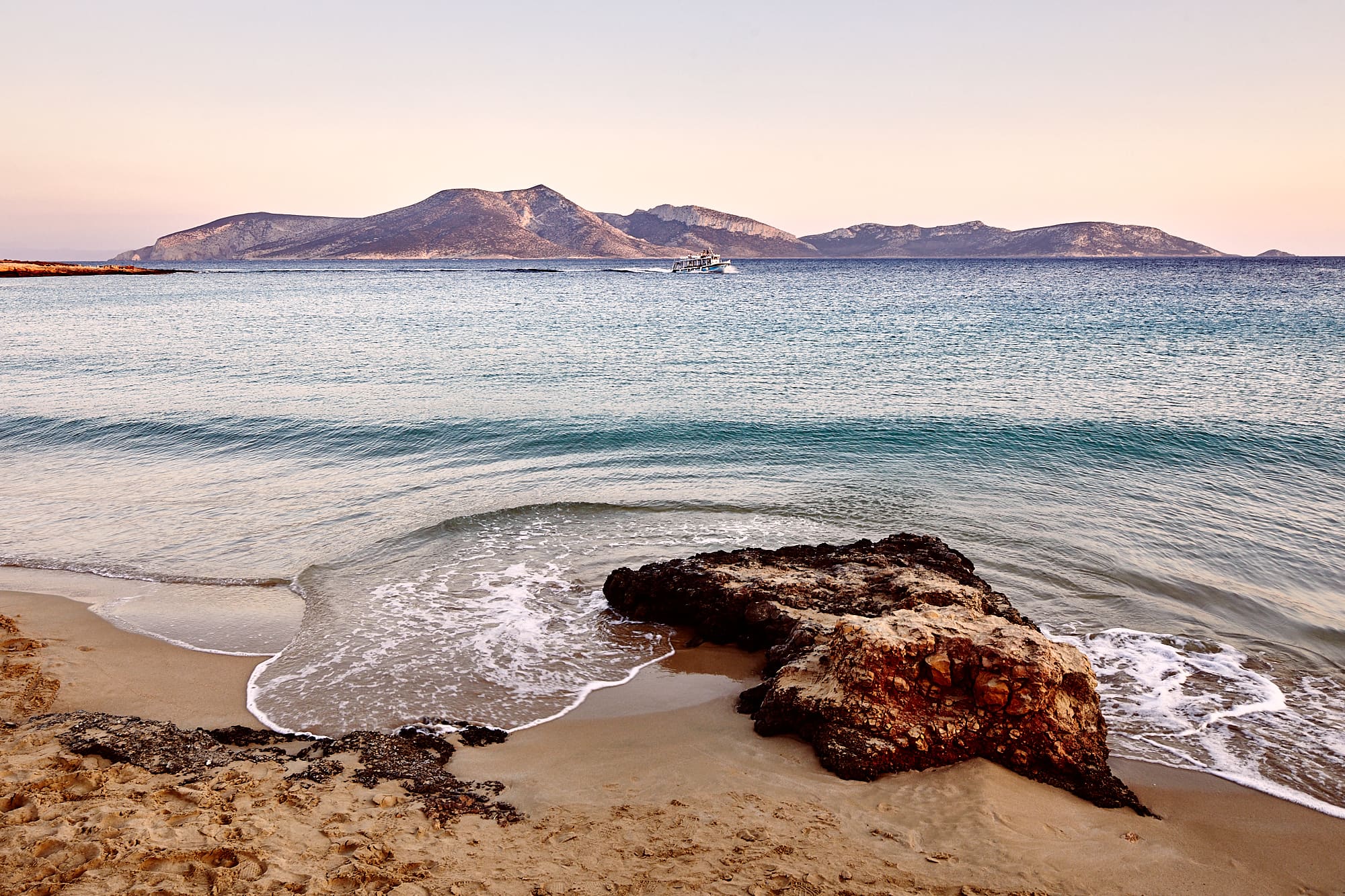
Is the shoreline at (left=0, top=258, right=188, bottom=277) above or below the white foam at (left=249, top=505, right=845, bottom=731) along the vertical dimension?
above

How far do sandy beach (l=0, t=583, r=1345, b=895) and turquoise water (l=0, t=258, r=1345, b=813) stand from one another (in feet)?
2.99

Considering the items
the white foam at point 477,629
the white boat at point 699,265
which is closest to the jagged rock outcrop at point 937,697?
the white foam at point 477,629

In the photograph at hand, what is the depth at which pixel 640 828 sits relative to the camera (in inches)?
193

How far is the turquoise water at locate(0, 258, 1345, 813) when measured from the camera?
754 centimetres

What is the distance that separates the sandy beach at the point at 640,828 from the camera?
432 centimetres

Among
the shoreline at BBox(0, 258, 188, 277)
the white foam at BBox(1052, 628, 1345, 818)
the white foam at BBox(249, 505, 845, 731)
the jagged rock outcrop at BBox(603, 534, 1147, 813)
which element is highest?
the shoreline at BBox(0, 258, 188, 277)

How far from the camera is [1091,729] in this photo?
19.5 ft

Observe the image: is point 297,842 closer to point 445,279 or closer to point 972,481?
point 972,481

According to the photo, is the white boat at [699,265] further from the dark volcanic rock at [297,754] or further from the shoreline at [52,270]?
the dark volcanic rock at [297,754]

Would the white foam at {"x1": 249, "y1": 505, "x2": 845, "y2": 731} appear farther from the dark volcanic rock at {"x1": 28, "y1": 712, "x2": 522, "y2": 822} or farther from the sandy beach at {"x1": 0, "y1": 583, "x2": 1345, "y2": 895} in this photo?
the sandy beach at {"x1": 0, "y1": 583, "x2": 1345, "y2": 895}

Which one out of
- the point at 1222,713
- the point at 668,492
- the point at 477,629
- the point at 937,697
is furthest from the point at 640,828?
the point at 668,492

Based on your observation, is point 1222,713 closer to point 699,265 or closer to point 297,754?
point 297,754

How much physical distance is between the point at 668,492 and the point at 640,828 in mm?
8831

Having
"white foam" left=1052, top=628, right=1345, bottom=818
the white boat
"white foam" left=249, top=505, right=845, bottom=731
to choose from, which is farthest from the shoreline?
"white foam" left=1052, top=628, right=1345, bottom=818
